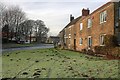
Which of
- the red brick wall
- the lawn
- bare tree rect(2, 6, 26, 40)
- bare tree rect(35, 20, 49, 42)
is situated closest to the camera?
the lawn

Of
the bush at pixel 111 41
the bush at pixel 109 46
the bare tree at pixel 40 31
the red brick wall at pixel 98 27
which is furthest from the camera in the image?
the bare tree at pixel 40 31

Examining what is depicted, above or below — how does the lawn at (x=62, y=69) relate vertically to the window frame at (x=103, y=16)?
below

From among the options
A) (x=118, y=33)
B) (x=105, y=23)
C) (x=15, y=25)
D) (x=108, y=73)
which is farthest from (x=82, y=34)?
(x=15, y=25)

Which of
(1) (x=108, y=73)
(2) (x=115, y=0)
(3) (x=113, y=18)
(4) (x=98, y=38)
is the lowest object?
(1) (x=108, y=73)

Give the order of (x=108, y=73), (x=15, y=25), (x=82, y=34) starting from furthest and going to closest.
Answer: (x=15, y=25)
(x=82, y=34)
(x=108, y=73)

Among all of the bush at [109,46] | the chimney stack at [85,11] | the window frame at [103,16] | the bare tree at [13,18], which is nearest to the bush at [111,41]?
the bush at [109,46]

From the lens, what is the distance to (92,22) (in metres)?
34.0

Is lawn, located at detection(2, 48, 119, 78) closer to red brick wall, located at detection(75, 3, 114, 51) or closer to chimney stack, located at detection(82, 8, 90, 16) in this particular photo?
red brick wall, located at detection(75, 3, 114, 51)

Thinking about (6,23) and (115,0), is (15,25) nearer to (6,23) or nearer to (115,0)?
(6,23)

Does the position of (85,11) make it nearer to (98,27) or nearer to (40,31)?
(98,27)

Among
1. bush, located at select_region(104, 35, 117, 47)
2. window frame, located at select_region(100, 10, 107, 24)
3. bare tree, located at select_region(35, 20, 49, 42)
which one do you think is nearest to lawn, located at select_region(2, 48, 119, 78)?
bush, located at select_region(104, 35, 117, 47)

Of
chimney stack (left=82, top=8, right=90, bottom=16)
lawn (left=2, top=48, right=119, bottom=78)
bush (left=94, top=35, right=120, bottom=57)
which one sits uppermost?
chimney stack (left=82, top=8, right=90, bottom=16)

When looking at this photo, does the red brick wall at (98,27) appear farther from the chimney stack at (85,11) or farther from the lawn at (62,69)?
the lawn at (62,69)

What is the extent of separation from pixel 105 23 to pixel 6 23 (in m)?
62.6
